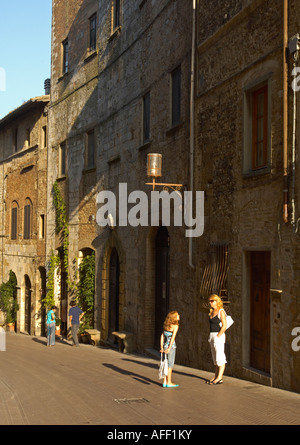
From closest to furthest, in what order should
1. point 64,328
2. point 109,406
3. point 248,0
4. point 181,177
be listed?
point 109,406, point 248,0, point 181,177, point 64,328

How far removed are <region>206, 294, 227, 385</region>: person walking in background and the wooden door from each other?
2.45 feet

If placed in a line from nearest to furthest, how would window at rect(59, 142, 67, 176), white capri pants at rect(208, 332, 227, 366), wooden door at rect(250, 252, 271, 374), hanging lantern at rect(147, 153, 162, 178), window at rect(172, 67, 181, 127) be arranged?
1. white capri pants at rect(208, 332, 227, 366)
2. wooden door at rect(250, 252, 271, 374)
3. hanging lantern at rect(147, 153, 162, 178)
4. window at rect(172, 67, 181, 127)
5. window at rect(59, 142, 67, 176)

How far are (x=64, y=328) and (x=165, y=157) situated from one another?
11072 millimetres

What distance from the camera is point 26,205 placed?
2630cm

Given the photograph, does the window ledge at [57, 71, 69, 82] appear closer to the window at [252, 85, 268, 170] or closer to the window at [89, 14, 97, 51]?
the window at [89, 14, 97, 51]

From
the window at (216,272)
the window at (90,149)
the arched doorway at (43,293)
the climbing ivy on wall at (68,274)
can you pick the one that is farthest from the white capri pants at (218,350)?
the arched doorway at (43,293)

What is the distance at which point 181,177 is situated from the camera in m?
12.6

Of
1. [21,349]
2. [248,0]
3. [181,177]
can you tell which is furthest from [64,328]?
[248,0]

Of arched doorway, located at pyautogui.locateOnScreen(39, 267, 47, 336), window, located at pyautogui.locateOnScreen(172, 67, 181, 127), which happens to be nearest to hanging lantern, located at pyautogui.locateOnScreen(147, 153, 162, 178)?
window, located at pyautogui.locateOnScreen(172, 67, 181, 127)

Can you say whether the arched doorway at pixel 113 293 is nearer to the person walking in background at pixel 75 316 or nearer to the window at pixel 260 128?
the person walking in background at pixel 75 316

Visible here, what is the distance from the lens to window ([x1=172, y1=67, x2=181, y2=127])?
13133 millimetres

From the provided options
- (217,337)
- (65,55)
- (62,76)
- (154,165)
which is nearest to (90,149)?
(62,76)

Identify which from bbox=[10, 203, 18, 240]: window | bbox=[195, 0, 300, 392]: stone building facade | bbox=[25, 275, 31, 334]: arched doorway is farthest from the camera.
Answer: bbox=[10, 203, 18, 240]: window

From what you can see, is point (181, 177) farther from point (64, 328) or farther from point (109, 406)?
point (64, 328)
